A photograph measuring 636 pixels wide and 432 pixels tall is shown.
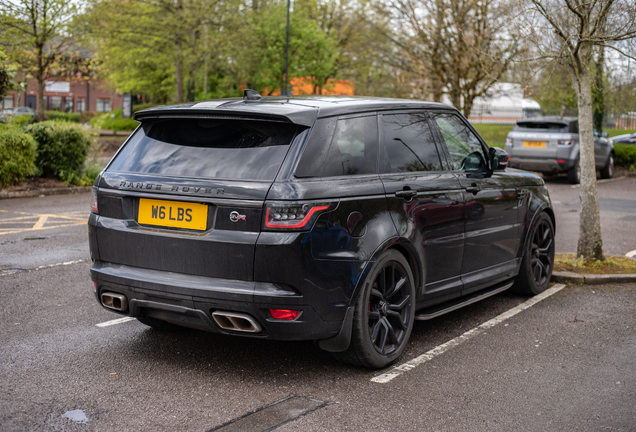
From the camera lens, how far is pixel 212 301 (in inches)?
153

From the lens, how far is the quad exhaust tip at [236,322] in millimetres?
3873

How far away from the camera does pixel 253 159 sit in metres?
4.02

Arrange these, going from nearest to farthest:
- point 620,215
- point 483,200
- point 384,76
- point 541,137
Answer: point 483,200 → point 620,215 → point 541,137 → point 384,76

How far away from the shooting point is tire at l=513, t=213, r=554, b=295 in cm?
646

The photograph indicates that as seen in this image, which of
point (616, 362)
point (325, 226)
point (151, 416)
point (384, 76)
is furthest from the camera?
point (384, 76)

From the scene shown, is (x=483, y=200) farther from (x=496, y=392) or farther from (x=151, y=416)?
(x=151, y=416)

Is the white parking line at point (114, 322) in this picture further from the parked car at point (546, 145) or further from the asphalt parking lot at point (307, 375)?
the parked car at point (546, 145)

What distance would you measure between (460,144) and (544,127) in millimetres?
14483

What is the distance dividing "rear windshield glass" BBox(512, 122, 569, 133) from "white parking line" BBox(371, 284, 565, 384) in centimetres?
1287

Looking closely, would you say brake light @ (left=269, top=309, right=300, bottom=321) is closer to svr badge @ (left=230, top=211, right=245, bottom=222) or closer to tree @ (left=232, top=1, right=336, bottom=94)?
svr badge @ (left=230, top=211, right=245, bottom=222)

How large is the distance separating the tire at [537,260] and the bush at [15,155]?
37.2 feet

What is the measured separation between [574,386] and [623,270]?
12.7 ft

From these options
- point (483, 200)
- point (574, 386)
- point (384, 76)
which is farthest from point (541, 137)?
point (574, 386)

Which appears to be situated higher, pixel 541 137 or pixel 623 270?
pixel 541 137
